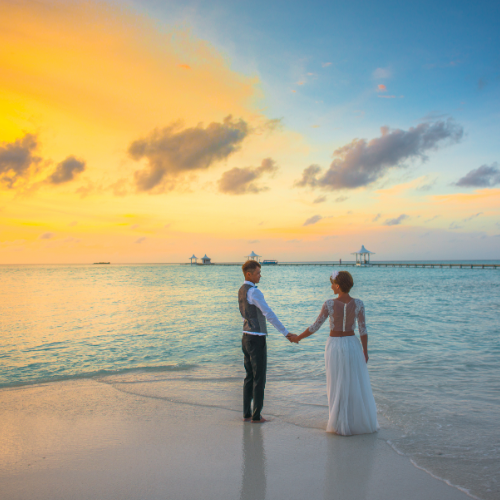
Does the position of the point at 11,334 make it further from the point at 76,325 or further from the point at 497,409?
the point at 497,409

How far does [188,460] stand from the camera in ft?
13.4

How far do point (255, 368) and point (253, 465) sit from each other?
49.9 inches

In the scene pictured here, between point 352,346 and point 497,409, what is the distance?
329cm

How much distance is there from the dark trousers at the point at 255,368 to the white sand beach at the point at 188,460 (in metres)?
0.30

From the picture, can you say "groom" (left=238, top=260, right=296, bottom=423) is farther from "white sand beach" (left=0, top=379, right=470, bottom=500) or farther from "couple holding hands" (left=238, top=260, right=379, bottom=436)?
"white sand beach" (left=0, top=379, right=470, bottom=500)

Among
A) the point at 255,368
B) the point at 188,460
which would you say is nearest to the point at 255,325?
the point at 255,368

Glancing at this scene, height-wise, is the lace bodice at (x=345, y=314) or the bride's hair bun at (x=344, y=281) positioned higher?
the bride's hair bun at (x=344, y=281)

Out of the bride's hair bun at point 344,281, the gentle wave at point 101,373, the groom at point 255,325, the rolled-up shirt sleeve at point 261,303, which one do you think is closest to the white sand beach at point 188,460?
the groom at point 255,325

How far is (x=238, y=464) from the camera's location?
13.2 feet

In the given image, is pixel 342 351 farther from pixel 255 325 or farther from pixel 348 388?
pixel 255 325

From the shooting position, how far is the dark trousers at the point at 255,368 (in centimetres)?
499

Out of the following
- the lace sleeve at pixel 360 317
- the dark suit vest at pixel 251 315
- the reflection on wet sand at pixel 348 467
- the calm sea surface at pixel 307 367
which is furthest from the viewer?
the dark suit vest at pixel 251 315

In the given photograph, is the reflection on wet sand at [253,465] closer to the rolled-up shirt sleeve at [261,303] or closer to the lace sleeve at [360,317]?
the rolled-up shirt sleeve at [261,303]

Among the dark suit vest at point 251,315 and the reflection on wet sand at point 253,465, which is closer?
the reflection on wet sand at point 253,465
